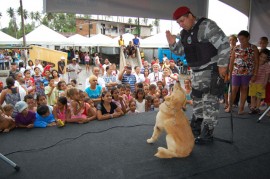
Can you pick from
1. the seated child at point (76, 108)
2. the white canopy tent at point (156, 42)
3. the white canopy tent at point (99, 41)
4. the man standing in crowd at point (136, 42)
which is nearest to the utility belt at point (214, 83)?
the seated child at point (76, 108)

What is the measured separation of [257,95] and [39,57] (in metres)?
8.26

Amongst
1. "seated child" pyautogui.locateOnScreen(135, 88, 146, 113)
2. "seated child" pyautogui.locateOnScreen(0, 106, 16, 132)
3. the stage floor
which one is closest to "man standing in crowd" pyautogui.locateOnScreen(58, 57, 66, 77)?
"seated child" pyautogui.locateOnScreen(135, 88, 146, 113)

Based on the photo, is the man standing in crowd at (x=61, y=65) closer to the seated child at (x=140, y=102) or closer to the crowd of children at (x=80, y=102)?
the crowd of children at (x=80, y=102)

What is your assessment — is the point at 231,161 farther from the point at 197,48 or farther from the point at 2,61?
the point at 2,61

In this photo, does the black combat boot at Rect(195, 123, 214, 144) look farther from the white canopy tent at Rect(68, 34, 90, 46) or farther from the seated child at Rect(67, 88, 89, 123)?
the white canopy tent at Rect(68, 34, 90, 46)

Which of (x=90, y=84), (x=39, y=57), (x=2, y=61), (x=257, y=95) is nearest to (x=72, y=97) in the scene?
(x=90, y=84)

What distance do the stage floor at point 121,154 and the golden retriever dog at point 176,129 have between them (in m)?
0.08

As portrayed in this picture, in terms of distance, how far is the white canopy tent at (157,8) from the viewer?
3.48 meters

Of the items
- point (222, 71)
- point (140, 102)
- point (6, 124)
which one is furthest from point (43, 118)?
point (222, 71)

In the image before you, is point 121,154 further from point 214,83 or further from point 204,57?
point 204,57

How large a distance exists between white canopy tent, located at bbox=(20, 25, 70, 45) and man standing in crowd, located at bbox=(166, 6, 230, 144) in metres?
10.8

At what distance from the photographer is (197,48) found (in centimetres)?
237

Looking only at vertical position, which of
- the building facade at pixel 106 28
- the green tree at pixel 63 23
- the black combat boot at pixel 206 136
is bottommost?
the black combat boot at pixel 206 136

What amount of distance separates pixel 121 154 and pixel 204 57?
4.48ft
